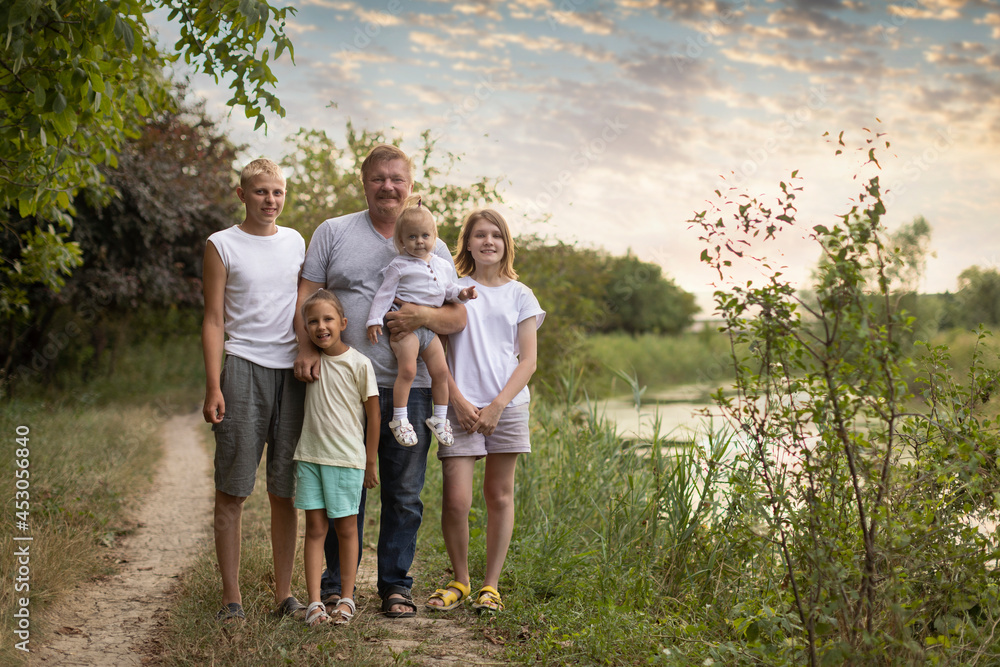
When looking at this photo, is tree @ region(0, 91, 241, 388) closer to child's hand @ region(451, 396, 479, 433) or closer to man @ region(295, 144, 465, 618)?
man @ region(295, 144, 465, 618)

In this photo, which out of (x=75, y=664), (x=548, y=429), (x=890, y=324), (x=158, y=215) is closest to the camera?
(x=890, y=324)

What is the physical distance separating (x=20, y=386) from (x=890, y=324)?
11.6 metres

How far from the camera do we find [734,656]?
261 cm

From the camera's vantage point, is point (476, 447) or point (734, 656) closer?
point (734, 656)

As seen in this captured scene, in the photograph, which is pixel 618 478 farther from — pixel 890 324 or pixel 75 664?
pixel 75 664

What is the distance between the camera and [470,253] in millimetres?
3463

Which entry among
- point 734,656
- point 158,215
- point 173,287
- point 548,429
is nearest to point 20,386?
point 173,287

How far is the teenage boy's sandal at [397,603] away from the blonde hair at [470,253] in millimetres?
1507

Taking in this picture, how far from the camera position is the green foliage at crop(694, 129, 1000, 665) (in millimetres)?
2211

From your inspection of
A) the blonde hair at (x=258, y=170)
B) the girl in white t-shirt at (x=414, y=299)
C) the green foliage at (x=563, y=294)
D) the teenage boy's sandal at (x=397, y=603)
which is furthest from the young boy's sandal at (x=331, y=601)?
the green foliage at (x=563, y=294)

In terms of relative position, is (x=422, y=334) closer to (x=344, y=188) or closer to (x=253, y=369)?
(x=253, y=369)

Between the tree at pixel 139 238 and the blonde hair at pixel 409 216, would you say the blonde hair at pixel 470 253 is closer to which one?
the blonde hair at pixel 409 216

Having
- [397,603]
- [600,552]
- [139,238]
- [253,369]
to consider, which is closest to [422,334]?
[253,369]

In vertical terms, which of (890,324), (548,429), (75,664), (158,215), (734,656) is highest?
(158,215)
